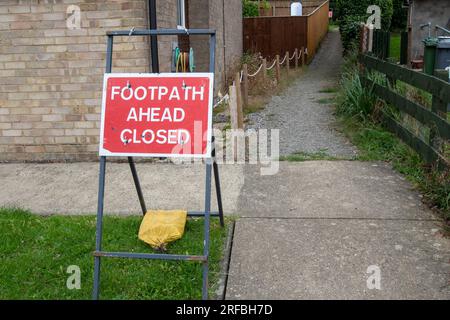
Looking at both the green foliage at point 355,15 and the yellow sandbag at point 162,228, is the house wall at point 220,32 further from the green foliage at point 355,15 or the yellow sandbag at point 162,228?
the yellow sandbag at point 162,228

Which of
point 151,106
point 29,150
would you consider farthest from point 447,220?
point 29,150

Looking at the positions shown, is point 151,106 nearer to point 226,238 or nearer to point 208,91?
point 208,91

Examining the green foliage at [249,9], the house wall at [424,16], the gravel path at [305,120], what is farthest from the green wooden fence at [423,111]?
the green foliage at [249,9]

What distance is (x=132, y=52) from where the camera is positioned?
611 centimetres

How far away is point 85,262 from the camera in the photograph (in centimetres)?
380

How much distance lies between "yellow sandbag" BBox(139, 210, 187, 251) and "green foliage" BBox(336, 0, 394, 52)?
12.8 meters

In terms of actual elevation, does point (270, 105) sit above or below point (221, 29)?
below

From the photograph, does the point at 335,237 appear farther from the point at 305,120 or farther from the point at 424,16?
the point at 424,16

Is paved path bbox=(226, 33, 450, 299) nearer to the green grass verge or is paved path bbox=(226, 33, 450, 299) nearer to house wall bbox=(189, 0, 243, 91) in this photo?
the green grass verge

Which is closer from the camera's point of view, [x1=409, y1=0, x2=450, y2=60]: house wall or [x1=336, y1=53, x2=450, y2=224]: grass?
[x1=336, y1=53, x2=450, y2=224]: grass

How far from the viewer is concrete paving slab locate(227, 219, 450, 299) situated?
11.1 feet

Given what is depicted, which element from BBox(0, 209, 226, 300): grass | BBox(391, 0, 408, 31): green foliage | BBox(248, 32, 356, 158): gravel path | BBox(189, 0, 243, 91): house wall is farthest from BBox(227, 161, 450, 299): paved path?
BBox(391, 0, 408, 31): green foliage

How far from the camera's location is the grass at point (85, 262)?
3457 mm

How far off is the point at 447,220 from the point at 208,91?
2447 mm
